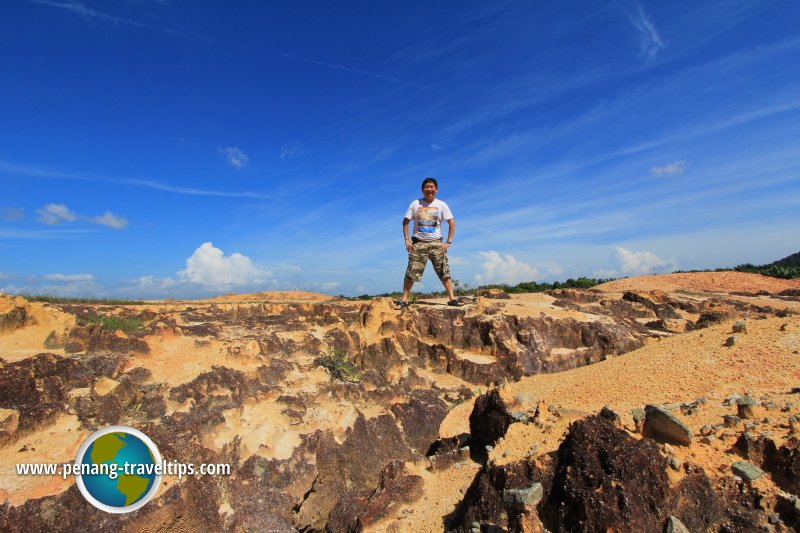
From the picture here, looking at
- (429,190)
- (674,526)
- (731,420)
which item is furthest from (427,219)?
(674,526)

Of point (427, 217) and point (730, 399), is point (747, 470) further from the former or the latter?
point (427, 217)

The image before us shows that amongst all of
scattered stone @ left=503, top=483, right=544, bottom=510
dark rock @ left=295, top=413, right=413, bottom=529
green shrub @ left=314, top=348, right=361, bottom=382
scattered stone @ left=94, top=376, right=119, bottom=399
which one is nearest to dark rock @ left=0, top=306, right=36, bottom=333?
scattered stone @ left=94, top=376, right=119, bottom=399

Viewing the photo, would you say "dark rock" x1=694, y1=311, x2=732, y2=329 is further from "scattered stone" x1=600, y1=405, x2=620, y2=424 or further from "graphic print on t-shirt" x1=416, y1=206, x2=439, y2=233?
"scattered stone" x1=600, y1=405, x2=620, y2=424

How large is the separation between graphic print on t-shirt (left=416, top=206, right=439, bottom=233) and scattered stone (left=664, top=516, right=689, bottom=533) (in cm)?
621

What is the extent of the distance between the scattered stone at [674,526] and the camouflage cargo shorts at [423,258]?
6.08 m

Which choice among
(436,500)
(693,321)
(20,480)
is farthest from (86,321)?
(693,321)

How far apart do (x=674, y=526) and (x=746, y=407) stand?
62.5 inches

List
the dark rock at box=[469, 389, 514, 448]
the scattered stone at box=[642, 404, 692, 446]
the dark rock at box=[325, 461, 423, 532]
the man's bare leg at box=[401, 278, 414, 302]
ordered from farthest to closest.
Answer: the man's bare leg at box=[401, 278, 414, 302], the dark rock at box=[469, 389, 514, 448], the dark rock at box=[325, 461, 423, 532], the scattered stone at box=[642, 404, 692, 446]

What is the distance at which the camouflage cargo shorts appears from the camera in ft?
28.0

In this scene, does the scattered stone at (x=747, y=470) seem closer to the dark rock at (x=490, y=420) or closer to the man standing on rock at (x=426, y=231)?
the dark rock at (x=490, y=420)

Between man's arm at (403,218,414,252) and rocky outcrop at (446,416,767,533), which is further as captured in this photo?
man's arm at (403,218,414,252)

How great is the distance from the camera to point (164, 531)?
14.2 ft

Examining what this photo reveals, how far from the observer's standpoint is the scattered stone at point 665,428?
140 inches

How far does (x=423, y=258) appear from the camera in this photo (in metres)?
8.58
